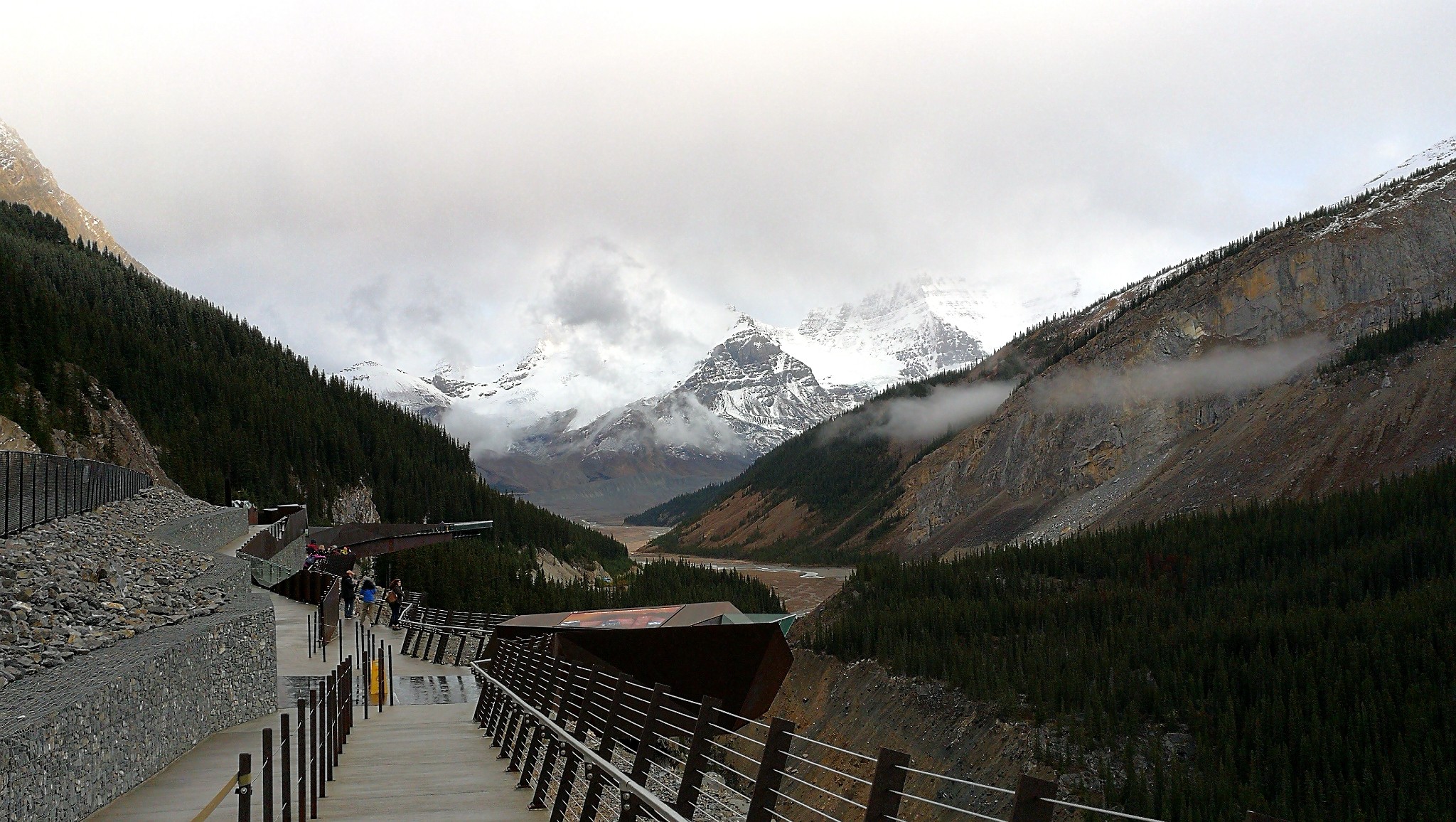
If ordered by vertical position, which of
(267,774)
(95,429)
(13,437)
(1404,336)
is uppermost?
(1404,336)

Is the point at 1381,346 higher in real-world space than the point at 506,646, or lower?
higher

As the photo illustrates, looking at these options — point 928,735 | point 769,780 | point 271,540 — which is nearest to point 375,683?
point 928,735

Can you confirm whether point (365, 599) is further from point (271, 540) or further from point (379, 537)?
point (379, 537)

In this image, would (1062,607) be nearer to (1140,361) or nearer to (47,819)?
(47,819)

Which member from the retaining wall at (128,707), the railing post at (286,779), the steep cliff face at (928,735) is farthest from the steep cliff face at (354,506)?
the railing post at (286,779)

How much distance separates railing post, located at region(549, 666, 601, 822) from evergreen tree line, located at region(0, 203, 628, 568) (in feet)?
207

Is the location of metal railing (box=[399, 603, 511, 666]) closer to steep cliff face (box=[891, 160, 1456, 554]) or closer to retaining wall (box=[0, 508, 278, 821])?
retaining wall (box=[0, 508, 278, 821])

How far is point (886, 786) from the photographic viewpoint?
7.33 metres

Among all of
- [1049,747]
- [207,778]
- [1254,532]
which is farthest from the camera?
[1254,532]

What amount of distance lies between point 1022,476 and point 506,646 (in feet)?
335

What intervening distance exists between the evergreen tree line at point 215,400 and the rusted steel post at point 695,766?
6835 centimetres

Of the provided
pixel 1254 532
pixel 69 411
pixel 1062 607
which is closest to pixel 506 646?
pixel 1062 607

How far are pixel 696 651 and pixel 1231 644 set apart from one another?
22366 mm

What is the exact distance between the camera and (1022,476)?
403 feet
